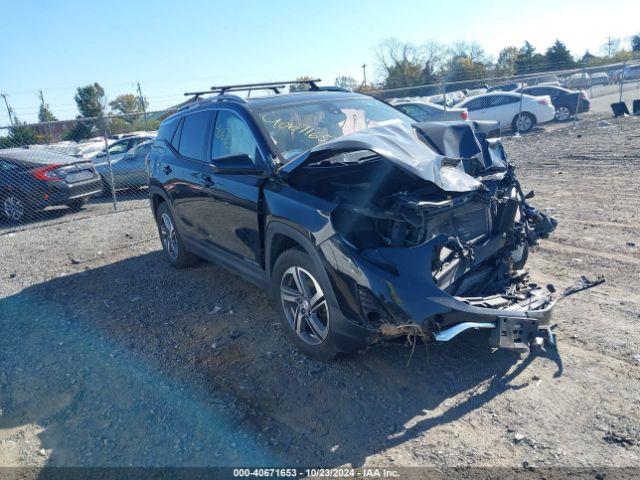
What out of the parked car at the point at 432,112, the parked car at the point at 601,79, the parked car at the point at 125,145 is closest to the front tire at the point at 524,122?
the parked car at the point at 432,112

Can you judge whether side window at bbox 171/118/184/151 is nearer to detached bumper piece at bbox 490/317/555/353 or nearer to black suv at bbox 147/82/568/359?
black suv at bbox 147/82/568/359

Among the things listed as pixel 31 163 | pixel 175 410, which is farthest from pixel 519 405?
pixel 31 163

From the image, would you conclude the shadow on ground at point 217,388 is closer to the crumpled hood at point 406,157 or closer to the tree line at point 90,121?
the crumpled hood at point 406,157

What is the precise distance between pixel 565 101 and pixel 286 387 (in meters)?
20.6

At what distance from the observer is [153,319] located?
5.18m

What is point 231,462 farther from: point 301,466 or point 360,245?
point 360,245

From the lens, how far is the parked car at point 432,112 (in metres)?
15.9

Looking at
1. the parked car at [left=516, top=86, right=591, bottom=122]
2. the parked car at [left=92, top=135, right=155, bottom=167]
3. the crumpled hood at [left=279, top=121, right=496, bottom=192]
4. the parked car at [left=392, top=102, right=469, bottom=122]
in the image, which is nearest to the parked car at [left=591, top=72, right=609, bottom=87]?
the parked car at [left=516, top=86, right=591, bottom=122]

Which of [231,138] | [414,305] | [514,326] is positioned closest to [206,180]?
[231,138]

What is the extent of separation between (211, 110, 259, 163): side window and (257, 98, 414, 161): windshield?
19 cm

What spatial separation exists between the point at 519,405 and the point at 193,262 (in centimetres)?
439

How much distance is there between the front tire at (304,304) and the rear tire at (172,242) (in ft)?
8.34

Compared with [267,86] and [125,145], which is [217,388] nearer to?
[267,86]

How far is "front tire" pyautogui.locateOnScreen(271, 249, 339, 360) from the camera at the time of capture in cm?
366
